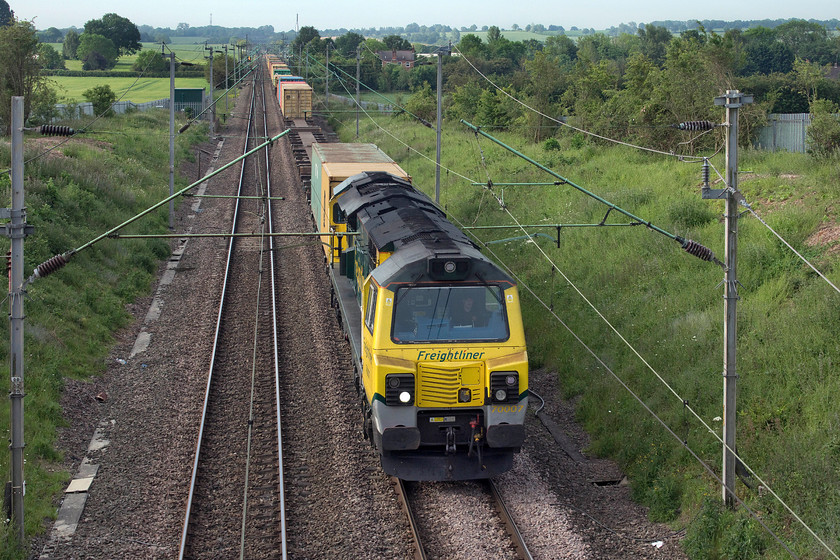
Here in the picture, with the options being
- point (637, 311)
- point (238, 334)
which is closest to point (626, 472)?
point (637, 311)

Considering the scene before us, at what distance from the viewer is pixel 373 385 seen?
11461mm

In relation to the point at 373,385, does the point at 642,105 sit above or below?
above

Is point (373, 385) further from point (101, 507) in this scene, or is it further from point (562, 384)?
point (562, 384)

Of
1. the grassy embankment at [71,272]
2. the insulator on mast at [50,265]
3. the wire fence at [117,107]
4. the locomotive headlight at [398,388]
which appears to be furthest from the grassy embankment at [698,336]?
the wire fence at [117,107]

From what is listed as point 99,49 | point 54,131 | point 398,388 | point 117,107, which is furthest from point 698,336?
point 99,49

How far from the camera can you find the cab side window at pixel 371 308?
468 inches

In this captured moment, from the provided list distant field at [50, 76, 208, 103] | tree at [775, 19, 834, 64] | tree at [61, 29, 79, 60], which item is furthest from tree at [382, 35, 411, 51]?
tree at [775, 19, 834, 64]

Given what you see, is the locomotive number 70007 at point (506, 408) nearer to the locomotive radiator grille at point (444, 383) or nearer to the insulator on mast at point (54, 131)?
the locomotive radiator grille at point (444, 383)

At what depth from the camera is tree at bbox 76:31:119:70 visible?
120 m

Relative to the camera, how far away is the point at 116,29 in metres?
135

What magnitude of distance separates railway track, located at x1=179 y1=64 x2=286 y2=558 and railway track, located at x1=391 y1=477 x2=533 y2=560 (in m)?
1.74

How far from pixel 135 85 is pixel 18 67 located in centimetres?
6128

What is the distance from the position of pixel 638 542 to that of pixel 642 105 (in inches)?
942

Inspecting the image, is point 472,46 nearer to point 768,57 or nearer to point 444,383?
point 768,57
